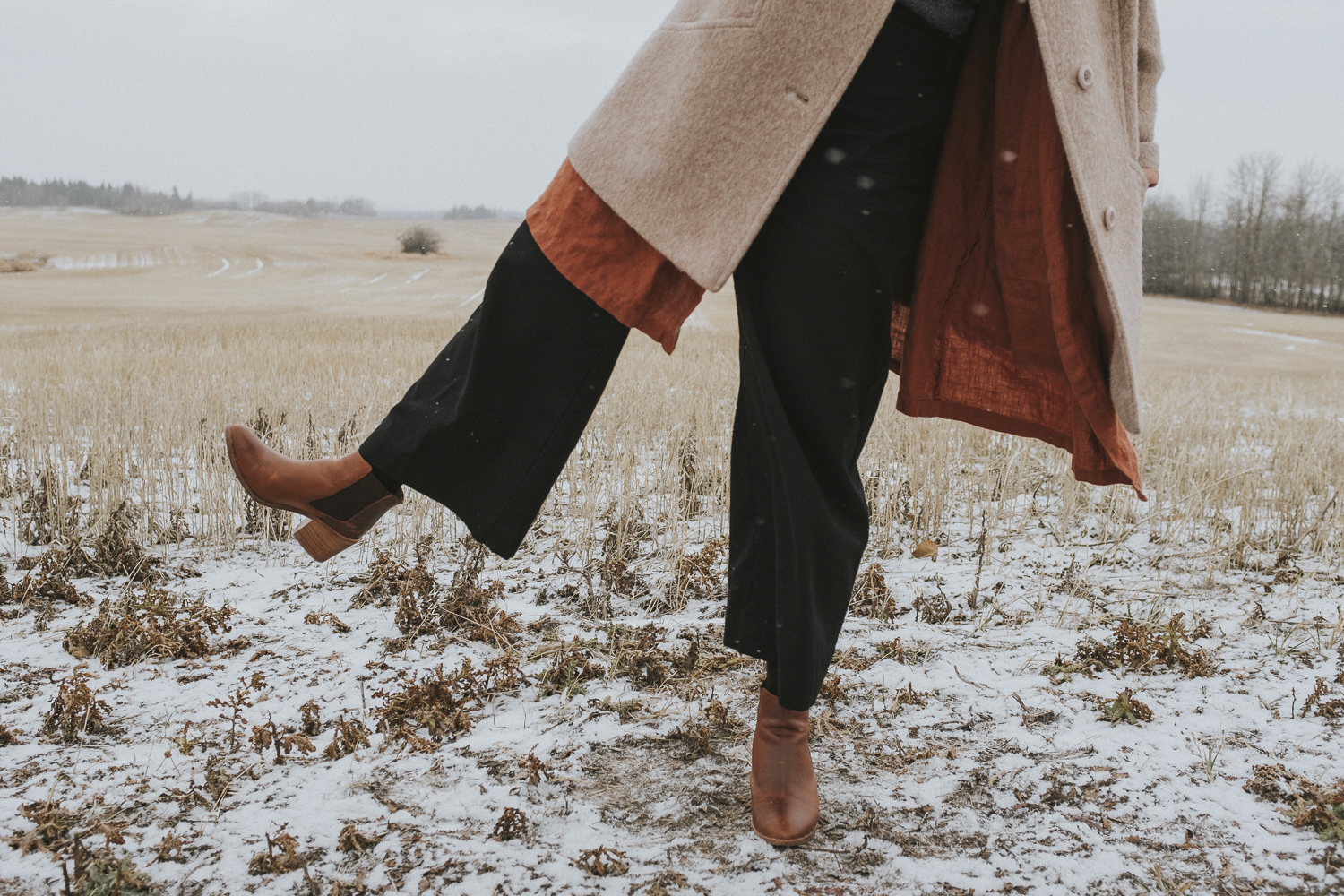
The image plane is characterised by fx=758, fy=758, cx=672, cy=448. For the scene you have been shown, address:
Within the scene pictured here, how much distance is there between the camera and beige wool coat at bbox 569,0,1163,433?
3.59 feet

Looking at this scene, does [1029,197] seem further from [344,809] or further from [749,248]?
[344,809]

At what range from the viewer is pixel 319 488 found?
1453 mm

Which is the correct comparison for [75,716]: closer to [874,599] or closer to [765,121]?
[765,121]

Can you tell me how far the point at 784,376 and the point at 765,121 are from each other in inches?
15.4

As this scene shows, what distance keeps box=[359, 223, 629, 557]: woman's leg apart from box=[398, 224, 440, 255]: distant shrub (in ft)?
127

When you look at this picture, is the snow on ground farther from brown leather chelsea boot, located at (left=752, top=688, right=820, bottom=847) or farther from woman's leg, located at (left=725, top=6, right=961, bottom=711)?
woman's leg, located at (left=725, top=6, right=961, bottom=711)

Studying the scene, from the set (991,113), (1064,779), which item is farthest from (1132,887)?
(991,113)

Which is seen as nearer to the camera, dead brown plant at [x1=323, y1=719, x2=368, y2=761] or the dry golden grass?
dead brown plant at [x1=323, y1=719, x2=368, y2=761]

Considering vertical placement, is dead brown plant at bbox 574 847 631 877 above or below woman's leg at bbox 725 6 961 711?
below

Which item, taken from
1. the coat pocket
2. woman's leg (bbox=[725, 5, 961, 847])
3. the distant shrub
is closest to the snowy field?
woman's leg (bbox=[725, 5, 961, 847])

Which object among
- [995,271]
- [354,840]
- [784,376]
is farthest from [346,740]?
[995,271]

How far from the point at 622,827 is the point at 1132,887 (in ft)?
2.67

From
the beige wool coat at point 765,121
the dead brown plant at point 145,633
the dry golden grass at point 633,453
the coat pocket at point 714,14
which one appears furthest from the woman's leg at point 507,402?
the dry golden grass at point 633,453

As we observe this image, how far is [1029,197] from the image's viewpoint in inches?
50.6
